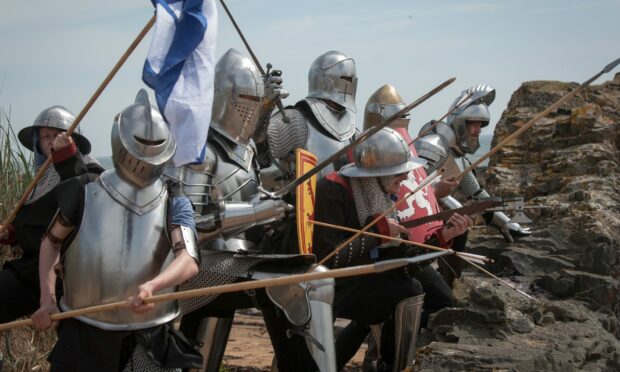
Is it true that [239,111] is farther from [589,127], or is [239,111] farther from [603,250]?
[589,127]

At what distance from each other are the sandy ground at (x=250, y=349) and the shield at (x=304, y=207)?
7.19ft

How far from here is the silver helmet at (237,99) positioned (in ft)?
20.9

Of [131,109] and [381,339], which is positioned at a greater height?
[131,109]

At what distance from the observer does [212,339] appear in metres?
6.21

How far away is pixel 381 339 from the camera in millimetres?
6621

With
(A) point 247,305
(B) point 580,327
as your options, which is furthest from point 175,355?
(B) point 580,327

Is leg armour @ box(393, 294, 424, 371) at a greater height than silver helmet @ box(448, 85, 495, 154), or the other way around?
silver helmet @ box(448, 85, 495, 154)

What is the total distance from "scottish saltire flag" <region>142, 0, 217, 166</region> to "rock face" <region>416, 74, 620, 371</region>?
153 centimetres

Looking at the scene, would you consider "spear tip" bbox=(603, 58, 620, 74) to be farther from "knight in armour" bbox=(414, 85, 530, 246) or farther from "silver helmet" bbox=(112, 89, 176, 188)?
"knight in armour" bbox=(414, 85, 530, 246)

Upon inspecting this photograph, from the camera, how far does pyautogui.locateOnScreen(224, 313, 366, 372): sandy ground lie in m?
8.13

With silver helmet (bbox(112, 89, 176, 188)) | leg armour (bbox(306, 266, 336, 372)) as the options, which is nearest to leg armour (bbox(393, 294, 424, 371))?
leg armour (bbox(306, 266, 336, 372))

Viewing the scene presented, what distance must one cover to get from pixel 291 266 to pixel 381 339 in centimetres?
108

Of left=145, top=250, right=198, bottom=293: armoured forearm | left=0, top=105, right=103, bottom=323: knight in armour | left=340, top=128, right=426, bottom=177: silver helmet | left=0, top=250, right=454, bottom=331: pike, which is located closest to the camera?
left=0, top=250, right=454, bottom=331: pike

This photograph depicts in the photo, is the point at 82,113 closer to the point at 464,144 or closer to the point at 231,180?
the point at 231,180
